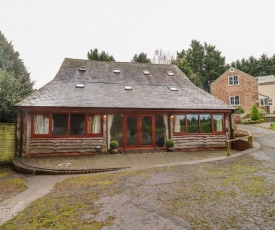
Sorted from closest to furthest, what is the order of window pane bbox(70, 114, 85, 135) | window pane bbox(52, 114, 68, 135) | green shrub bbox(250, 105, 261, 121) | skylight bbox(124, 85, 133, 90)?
window pane bbox(52, 114, 68, 135) → window pane bbox(70, 114, 85, 135) → skylight bbox(124, 85, 133, 90) → green shrub bbox(250, 105, 261, 121)

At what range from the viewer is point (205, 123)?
1250 centimetres

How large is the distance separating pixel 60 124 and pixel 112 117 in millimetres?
2894

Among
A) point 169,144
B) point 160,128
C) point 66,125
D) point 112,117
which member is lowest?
point 169,144

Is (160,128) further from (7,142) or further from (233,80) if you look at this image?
(233,80)

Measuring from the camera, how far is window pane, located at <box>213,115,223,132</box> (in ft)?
41.4

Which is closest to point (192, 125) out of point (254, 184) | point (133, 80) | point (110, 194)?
point (133, 80)

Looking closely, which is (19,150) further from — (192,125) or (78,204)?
(192,125)

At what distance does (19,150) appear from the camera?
10.0 metres

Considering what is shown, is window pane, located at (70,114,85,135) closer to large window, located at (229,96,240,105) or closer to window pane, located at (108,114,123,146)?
window pane, located at (108,114,123,146)

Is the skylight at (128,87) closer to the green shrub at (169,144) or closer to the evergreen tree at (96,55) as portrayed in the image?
the green shrub at (169,144)

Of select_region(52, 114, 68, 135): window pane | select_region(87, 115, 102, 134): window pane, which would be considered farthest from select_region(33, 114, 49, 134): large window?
select_region(87, 115, 102, 134): window pane

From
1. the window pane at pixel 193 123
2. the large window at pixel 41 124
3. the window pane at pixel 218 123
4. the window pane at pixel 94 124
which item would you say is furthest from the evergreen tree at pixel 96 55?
the window pane at pixel 218 123

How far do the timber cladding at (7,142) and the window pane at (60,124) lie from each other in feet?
6.38

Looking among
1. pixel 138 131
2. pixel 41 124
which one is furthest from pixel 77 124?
pixel 138 131
